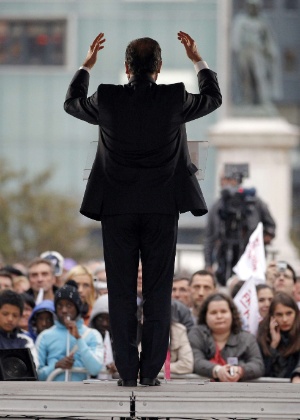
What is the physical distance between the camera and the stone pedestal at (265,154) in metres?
36.8

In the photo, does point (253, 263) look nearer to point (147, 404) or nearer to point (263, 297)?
point (263, 297)

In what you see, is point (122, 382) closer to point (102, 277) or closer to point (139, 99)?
point (139, 99)

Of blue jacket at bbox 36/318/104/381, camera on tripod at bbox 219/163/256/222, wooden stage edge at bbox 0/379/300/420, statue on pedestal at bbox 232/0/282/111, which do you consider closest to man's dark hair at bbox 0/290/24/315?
blue jacket at bbox 36/318/104/381

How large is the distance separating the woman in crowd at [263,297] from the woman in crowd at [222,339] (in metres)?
1.81

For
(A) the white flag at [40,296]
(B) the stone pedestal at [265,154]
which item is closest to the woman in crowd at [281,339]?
(A) the white flag at [40,296]

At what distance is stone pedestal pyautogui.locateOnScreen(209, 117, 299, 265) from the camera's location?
36844 millimetres

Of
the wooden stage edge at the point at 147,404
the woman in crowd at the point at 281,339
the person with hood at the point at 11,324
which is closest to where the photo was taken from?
the wooden stage edge at the point at 147,404

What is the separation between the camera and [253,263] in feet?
56.0

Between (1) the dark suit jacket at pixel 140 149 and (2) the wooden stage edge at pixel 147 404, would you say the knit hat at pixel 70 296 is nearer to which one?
(1) the dark suit jacket at pixel 140 149

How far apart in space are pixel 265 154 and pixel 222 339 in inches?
959

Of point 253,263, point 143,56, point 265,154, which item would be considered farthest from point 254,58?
point 143,56

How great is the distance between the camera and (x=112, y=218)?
916cm

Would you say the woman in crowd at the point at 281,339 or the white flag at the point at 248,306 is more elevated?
the white flag at the point at 248,306

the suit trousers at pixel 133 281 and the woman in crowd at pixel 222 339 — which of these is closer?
the suit trousers at pixel 133 281
